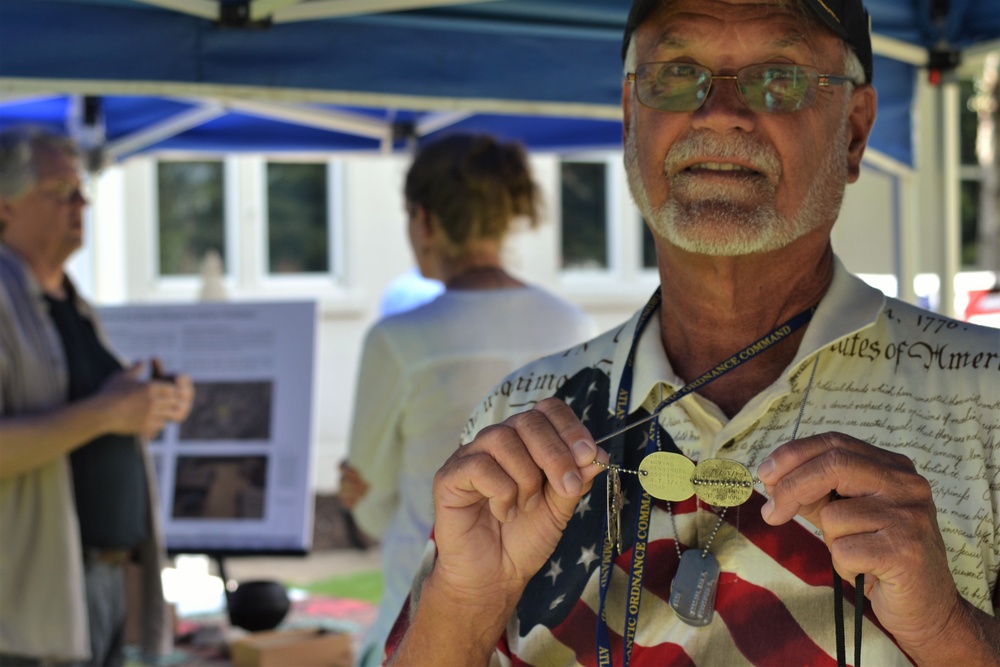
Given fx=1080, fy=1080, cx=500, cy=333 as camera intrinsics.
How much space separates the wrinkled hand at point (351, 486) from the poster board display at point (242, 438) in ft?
4.07

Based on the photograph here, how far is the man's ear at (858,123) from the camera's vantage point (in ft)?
6.30

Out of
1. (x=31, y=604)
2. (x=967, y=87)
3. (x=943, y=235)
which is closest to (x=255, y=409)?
(x=31, y=604)

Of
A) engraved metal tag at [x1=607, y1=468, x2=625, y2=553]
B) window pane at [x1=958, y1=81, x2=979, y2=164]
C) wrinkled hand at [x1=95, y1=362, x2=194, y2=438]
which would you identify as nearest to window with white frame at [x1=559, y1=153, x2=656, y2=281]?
window pane at [x1=958, y1=81, x2=979, y2=164]

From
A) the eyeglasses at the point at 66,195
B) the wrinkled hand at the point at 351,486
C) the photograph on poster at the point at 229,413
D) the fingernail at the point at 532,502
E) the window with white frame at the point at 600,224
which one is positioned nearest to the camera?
the fingernail at the point at 532,502

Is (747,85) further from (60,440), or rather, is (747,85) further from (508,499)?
(60,440)

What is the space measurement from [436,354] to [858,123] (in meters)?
1.49

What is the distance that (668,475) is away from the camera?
1454 millimetres

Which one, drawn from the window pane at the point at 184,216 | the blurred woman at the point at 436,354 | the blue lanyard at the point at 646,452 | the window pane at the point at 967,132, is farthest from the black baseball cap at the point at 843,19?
the window pane at the point at 967,132

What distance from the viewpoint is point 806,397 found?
5.49 ft

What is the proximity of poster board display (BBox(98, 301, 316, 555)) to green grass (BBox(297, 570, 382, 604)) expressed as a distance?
2.62 m

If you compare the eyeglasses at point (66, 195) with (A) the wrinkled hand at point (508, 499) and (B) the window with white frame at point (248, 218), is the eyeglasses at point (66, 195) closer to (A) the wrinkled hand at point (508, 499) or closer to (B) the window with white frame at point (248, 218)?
(A) the wrinkled hand at point (508, 499)

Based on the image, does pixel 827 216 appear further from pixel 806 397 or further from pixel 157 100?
pixel 157 100

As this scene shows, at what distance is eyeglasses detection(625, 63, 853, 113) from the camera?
1773 mm

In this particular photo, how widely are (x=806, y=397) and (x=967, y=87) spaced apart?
15.3 m
